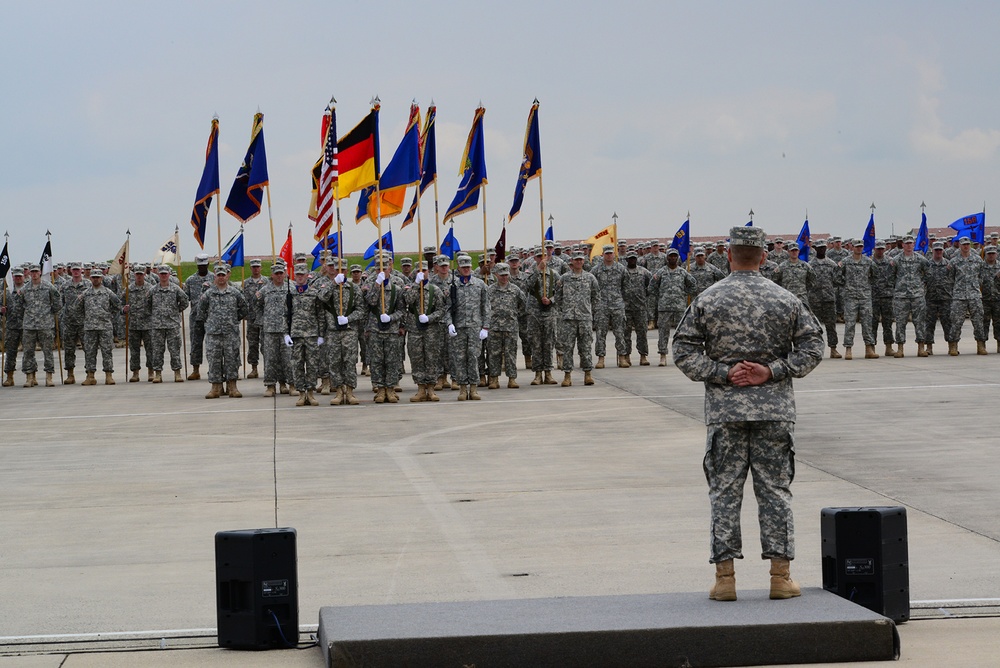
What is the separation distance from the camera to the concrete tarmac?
24.1 feet

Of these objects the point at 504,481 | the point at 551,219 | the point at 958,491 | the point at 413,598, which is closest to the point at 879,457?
the point at 958,491

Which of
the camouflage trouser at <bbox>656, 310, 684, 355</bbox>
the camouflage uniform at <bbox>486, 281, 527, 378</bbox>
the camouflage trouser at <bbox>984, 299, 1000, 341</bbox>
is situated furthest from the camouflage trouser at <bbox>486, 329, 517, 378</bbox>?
the camouflage trouser at <bbox>984, 299, 1000, 341</bbox>

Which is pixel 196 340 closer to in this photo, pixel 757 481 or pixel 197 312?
pixel 197 312

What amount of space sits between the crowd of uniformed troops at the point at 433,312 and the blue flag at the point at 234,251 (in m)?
3.43

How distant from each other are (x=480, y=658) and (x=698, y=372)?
1.79 metres

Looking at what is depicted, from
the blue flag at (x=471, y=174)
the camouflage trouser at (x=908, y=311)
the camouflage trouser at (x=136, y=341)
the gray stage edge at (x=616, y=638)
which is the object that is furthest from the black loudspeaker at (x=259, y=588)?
the camouflage trouser at (x=908, y=311)

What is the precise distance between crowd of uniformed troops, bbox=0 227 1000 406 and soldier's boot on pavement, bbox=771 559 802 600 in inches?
504

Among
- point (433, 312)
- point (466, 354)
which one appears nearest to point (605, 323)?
point (466, 354)

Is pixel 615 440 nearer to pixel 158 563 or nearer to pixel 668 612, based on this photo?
pixel 158 563

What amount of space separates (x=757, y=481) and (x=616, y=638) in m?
1.16

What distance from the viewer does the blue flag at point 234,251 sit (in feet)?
97.8

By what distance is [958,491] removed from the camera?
10.7 meters

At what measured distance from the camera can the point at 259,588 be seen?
6656mm

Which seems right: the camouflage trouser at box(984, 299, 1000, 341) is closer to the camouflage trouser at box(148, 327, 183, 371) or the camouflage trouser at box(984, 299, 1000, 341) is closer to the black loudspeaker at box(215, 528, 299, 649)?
the camouflage trouser at box(148, 327, 183, 371)
